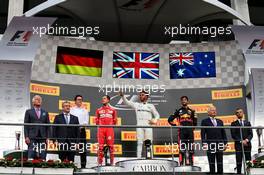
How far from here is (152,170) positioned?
9164 millimetres

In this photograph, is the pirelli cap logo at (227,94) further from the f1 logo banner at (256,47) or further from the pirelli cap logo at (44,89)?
the pirelli cap logo at (44,89)

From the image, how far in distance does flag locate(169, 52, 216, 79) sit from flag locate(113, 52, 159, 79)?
17.3 inches

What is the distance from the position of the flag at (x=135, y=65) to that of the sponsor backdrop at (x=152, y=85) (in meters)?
0.09

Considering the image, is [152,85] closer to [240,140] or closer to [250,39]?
[250,39]

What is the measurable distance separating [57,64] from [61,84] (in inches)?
19.5

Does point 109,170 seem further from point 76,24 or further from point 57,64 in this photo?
point 76,24

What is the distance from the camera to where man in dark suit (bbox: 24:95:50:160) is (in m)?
9.54

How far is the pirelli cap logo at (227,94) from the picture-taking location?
1288 cm

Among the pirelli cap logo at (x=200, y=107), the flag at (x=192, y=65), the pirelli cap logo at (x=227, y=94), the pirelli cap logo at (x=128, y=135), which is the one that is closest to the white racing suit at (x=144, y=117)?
the pirelli cap logo at (x=128, y=135)

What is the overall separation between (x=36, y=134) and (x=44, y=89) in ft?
9.79

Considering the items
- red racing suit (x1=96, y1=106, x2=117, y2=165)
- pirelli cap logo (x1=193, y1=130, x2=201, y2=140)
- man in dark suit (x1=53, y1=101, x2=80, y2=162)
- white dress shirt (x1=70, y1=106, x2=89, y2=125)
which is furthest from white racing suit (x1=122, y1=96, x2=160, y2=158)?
pirelli cap logo (x1=193, y1=130, x2=201, y2=140)

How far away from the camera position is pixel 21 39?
1193 centimetres

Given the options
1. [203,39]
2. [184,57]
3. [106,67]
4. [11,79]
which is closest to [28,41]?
[11,79]

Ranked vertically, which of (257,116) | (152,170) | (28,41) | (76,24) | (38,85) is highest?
(76,24)
